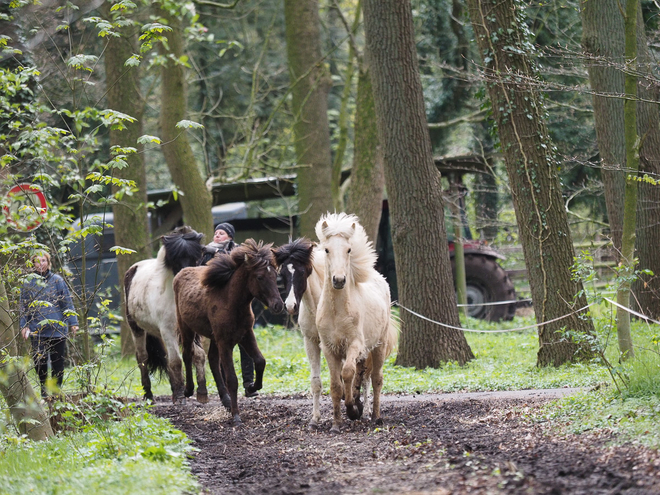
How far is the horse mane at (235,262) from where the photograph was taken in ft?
29.1

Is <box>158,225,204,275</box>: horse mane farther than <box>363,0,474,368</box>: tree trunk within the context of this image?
No

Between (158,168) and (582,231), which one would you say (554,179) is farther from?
(158,168)

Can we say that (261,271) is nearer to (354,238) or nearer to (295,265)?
(295,265)

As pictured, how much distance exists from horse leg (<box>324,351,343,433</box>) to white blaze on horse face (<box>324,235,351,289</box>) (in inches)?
36.7

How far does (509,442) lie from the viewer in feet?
21.1

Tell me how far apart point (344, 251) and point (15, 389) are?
11.1 feet

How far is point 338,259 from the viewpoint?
7.65 m

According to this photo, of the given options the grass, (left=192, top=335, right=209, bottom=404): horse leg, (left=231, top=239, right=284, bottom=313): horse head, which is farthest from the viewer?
(left=192, top=335, right=209, bottom=404): horse leg

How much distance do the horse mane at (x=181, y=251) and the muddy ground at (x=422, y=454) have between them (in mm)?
2227

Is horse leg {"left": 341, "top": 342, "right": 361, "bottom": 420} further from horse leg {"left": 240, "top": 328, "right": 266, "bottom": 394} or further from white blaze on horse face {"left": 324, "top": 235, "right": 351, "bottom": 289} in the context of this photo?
horse leg {"left": 240, "top": 328, "right": 266, "bottom": 394}

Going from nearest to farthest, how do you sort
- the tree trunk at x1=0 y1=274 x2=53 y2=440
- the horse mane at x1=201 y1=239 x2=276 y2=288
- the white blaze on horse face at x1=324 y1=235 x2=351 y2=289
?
the tree trunk at x1=0 y1=274 x2=53 y2=440 → the white blaze on horse face at x1=324 y1=235 x2=351 y2=289 → the horse mane at x1=201 y1=239 x2=276 y2=288

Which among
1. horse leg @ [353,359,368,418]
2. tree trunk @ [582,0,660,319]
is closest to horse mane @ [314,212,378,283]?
horse leg @ [353,359,368,418]

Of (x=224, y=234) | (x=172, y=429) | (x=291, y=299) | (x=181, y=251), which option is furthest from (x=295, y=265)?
(x=224, y=234)

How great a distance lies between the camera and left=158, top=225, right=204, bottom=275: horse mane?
10797 millimetres
